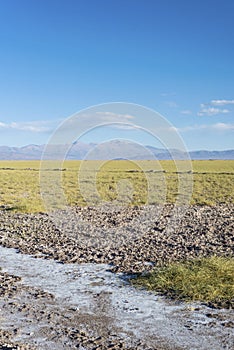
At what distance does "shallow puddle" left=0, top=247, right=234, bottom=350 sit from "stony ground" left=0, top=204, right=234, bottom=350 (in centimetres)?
36

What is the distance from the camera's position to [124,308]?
8125mm

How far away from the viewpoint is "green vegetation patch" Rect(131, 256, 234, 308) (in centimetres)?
859

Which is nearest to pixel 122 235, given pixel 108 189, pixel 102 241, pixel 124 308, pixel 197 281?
pixel 102 241

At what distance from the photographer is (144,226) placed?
1831 centimetres

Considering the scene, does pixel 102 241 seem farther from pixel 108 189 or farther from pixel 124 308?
pixel 108 189

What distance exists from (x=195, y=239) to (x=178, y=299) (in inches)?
263

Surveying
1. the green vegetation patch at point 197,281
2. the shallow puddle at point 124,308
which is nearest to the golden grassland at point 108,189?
the shallow puddle at point 124,308

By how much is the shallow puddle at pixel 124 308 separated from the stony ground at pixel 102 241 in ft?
1.19

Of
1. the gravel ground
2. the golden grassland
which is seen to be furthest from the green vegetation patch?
the golden grassland

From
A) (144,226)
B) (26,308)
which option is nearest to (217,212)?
(144,226)

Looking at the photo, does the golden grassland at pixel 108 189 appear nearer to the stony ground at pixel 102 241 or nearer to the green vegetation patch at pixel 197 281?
the stony ground at pixel 102 241

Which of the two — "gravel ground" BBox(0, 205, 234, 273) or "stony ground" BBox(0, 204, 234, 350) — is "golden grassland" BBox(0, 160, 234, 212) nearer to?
"gravel ground" BBox(0, 205, 234, 273)

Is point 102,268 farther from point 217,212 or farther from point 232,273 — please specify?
point 217,212

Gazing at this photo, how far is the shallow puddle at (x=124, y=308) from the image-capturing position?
679 centimetres
